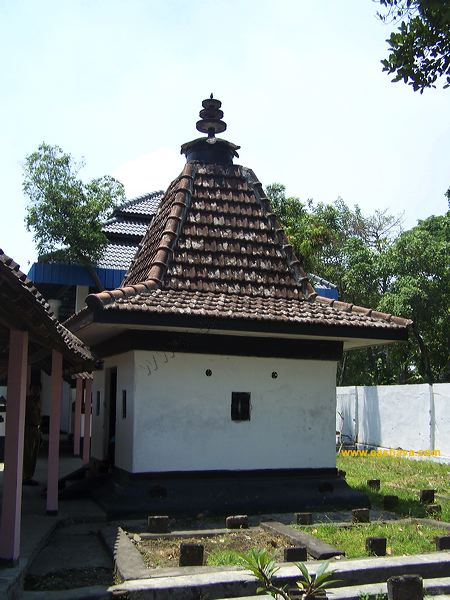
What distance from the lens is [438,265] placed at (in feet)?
74.7

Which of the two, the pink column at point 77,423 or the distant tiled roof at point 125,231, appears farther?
the distant tiled roof at point 125,231

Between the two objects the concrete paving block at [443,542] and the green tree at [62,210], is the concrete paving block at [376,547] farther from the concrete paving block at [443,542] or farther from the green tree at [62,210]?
the green tree at [62,210]

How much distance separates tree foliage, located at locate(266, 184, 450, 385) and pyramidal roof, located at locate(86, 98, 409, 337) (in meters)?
7.26

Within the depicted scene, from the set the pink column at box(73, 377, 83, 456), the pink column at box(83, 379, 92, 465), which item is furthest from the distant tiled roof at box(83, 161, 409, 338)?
the pink column at box(73, 377, 83, 456)

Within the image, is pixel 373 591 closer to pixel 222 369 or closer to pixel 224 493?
pixel 224 493

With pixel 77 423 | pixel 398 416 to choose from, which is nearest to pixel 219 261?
pixel 77 423

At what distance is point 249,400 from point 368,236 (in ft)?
81.4

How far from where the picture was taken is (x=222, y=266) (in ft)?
34.6

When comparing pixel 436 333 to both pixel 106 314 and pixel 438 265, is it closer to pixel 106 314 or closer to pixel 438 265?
pixel 438 265

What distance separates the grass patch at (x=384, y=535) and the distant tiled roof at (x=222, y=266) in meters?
2.86

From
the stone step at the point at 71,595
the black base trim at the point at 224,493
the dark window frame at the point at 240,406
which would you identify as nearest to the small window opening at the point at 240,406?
the dark window frame at the point at 240,406

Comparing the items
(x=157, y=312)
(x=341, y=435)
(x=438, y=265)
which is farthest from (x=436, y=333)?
(x=157, y=312)

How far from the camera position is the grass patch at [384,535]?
702 cm

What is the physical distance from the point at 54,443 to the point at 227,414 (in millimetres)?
2566
